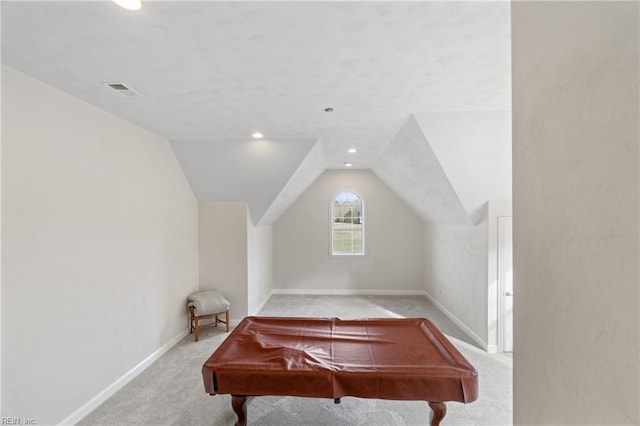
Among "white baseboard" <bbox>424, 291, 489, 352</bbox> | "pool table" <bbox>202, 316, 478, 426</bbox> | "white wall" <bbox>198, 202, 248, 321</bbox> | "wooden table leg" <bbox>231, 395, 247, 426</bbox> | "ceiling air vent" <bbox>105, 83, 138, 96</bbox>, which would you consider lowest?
"white baseboard" <bbox>424, 291, 489, 352</bbox>

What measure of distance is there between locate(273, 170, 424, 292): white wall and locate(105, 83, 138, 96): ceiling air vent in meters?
4.06

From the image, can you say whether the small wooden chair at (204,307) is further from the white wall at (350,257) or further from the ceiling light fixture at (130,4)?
the ceiling light fixture at (130,4)

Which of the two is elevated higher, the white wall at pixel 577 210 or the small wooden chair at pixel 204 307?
the white wall at pixel 577 210

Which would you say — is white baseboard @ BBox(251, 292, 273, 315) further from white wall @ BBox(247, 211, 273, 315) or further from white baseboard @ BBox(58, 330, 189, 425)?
white baseboard @ BBox(58, 330, 189, 425)

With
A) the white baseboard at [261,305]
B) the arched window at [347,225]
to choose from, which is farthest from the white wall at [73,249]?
the arched window at [347,225]

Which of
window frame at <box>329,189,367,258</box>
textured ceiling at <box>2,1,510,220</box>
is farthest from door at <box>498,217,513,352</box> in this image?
window frame at <box>329,189,367,258</box>

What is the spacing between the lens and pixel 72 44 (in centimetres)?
158

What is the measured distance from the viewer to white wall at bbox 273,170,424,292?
5.95m

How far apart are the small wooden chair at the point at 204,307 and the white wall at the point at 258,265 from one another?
0.44 meters

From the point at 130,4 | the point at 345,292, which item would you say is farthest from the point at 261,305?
the point at 130,4

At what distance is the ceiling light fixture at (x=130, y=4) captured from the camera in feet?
4.12

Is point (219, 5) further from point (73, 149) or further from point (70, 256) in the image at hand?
point (70, 256)

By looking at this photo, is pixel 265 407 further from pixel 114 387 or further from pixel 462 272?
pixel 462 272

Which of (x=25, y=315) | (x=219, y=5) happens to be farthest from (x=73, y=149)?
(x=219, y=5)
